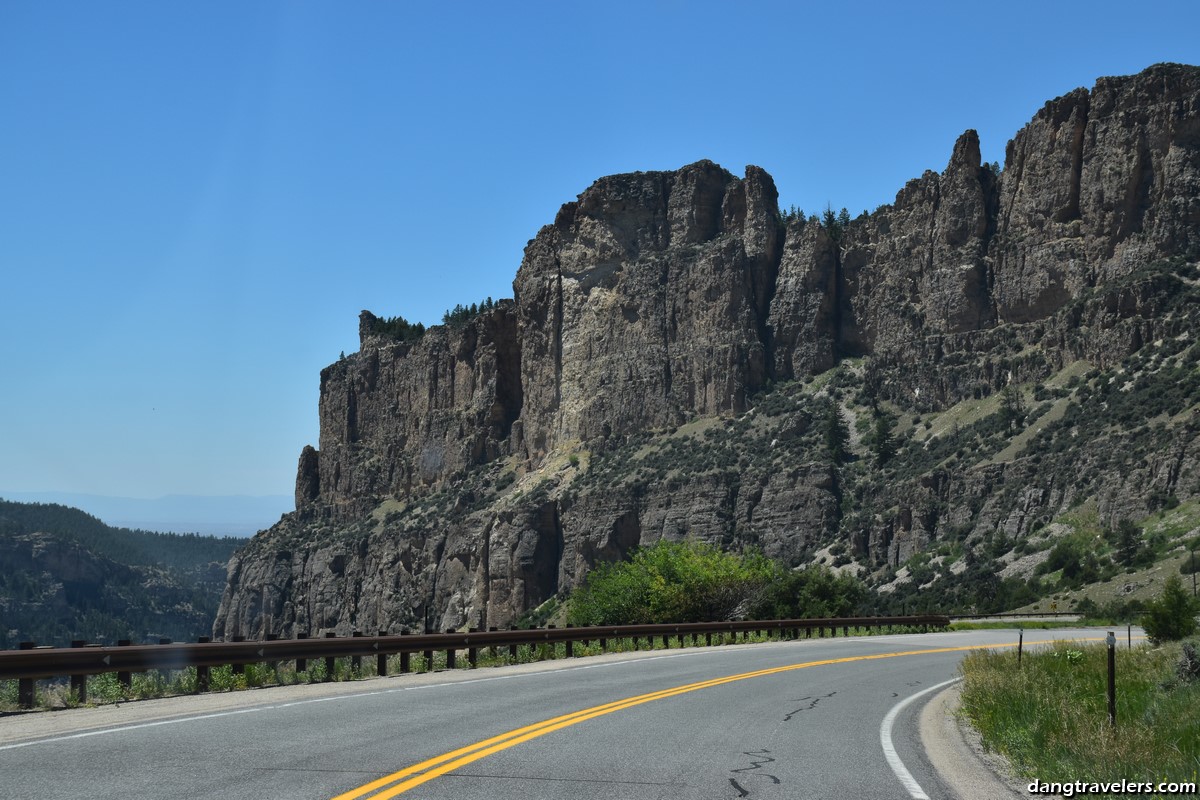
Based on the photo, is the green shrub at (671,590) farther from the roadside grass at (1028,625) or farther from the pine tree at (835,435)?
the pine tree at (835,435)

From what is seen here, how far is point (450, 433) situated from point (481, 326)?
14.2m

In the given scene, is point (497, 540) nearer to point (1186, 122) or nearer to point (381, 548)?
point (381, 548)

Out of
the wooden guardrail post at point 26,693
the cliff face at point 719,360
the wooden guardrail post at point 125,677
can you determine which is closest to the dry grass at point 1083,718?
the wooden guardrail post at point 125,677

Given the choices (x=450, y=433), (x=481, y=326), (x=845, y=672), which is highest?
(x=481, y=326)

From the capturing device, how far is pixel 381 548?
146 meters

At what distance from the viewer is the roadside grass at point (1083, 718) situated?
10.6m

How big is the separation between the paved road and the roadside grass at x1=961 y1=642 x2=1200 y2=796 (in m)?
1.08

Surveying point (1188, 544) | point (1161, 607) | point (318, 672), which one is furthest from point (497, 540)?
point (318, 672)

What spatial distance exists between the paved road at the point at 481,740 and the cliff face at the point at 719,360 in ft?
236

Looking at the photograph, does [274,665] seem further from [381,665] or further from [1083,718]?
[1083,718]

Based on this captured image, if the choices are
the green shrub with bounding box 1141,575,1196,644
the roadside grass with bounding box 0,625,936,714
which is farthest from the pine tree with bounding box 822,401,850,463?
the roadside grass with bounding box 0,625,936,714

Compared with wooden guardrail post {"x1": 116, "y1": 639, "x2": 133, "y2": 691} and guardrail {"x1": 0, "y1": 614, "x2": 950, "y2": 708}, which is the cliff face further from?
wooden guardrail post {"x1": 116, "y1": 639, "x2": 133, "y2": 691}

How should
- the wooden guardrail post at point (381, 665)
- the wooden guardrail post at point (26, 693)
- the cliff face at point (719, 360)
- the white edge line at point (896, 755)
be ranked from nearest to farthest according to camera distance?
1. the white edge line at point (896, 755)
2. the wooden guardrail post at point (26, 693)
3. the wooden guardrail post at point (381, 665)
4. the cliff face at point (719, 360)

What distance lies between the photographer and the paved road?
9.70 m
